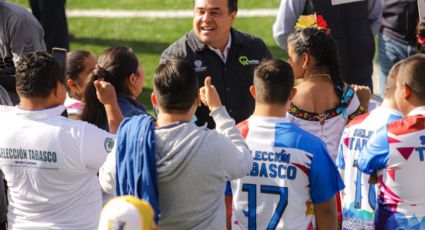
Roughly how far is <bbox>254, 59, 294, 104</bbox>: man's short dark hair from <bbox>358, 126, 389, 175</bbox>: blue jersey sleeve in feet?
1.82

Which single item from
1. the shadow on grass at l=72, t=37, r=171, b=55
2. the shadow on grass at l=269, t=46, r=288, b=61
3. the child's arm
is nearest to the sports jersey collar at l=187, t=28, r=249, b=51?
the child's arm

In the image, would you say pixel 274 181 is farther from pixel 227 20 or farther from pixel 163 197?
pixel 227 20

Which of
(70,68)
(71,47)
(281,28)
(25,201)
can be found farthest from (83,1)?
(25,201)

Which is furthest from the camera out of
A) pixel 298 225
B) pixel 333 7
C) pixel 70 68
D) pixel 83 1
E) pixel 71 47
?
pixel 83 1

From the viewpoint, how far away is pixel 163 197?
4.30 m

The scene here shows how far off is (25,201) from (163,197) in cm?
89

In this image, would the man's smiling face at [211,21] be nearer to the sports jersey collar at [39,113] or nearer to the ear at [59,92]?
the ear at [59,92]

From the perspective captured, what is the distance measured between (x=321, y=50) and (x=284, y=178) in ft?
3.96

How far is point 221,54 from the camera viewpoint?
21.0 ft

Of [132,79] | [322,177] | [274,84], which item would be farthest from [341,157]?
[132,79]

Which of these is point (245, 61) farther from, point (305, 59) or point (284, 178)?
point (284, 178)

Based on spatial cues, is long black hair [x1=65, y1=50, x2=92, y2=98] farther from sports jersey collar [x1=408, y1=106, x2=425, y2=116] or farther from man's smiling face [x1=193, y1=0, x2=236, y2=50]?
sports jersey collar [x1=408, y1=106, x2=425, y2=116]

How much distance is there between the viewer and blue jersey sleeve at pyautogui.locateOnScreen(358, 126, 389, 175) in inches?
187

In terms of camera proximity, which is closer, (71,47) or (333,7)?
(333,7)
